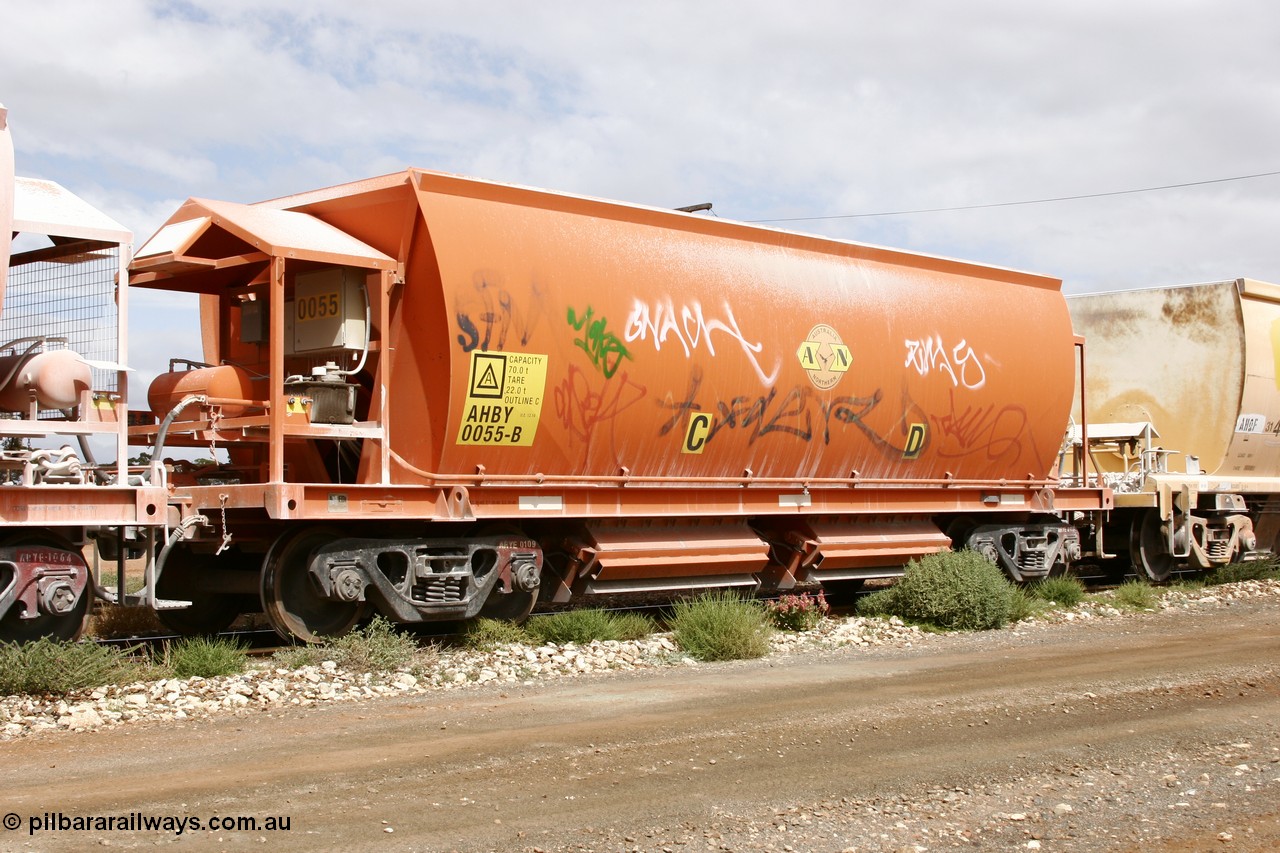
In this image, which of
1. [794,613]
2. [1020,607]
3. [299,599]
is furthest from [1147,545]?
[299,599]

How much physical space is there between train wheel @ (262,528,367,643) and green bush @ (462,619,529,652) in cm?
95

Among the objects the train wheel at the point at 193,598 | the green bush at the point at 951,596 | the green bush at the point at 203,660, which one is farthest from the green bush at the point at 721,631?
the train wheel at the point at 193,598

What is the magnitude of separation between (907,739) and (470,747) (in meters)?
2.52

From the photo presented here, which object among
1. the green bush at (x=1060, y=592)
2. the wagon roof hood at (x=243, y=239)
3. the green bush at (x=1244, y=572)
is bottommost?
the green bush at (x=1244, y=572)

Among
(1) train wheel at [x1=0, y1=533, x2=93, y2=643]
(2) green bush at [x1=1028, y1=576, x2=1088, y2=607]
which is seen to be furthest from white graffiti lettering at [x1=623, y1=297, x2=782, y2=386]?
(1) train wheel at [x1=0, y1=533, x2=93, y2=643]

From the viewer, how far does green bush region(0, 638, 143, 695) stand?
28.5 ft

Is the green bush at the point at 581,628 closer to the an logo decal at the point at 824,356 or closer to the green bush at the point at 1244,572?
the an logo decal at the point at 824,356

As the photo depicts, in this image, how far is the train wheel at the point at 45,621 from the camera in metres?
9.48

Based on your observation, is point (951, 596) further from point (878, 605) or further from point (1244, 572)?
point (1244, 572)

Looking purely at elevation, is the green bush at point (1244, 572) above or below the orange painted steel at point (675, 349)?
below

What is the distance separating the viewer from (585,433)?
39.8 feet

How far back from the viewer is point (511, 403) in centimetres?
1151

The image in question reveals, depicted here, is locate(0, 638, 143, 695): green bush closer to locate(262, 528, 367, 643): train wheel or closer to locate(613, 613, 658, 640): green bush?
locate(262, 528, 367, 643): train wheel

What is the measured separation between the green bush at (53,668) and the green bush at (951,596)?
7.85 meters
